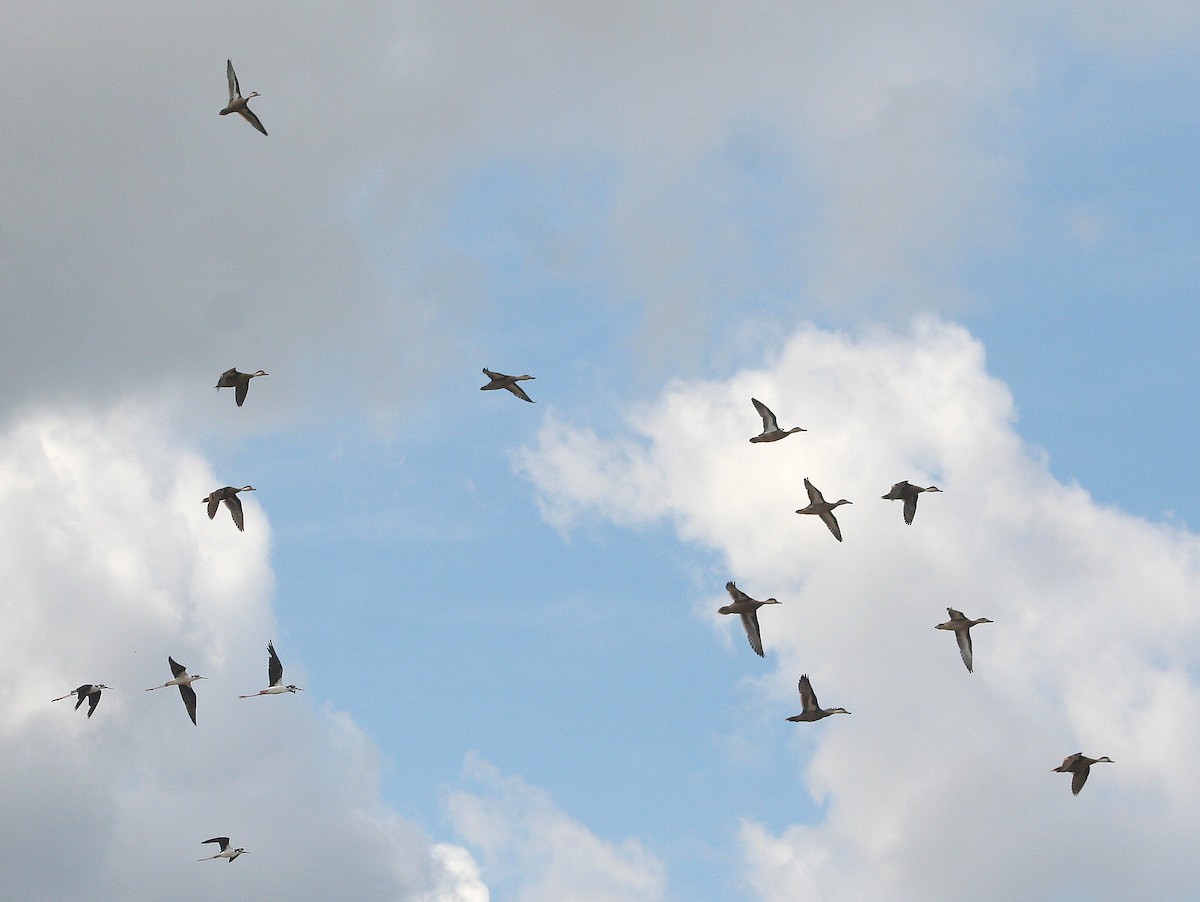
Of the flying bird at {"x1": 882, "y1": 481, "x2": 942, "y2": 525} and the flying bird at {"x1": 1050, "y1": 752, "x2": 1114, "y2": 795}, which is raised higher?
the flying bird at {"x1": 882, "y1": 481, "x2": 942, "y2": 525}

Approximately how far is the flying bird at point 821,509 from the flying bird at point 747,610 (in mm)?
4894

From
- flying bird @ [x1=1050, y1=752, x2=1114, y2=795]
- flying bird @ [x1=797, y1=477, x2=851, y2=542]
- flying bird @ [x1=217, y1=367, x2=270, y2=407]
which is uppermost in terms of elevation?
flying bird @ [x1=217, y1=367, x2=270, y2=407]

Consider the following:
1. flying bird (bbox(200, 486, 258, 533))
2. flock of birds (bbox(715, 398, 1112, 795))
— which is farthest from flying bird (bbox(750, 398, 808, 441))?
flying bird (bbox(200, 486, 258, 533))

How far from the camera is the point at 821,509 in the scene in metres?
80.7

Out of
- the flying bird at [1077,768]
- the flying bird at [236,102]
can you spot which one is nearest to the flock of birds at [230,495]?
the flying bird at [236,102]

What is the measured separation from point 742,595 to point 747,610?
36.2 inches

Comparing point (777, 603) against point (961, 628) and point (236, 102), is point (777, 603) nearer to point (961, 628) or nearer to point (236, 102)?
point (961, 628)

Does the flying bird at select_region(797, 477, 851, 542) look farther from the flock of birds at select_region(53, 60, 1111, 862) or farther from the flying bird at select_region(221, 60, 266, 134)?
the flying bird at select_region(221, 60, 266, 134)

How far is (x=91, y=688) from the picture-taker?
8288cm

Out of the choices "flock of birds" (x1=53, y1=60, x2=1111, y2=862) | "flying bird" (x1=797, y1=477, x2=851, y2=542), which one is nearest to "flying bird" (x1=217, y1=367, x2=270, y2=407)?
"flock of birds" (x1=53, y1=60, x2=1111, y2=862)

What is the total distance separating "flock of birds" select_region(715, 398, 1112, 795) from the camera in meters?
76.4

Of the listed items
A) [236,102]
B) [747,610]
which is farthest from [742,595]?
[236,102]

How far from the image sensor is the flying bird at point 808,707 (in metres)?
79.6

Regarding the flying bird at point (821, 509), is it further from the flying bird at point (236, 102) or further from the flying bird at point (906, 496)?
the flying bird at point (236, 102)
